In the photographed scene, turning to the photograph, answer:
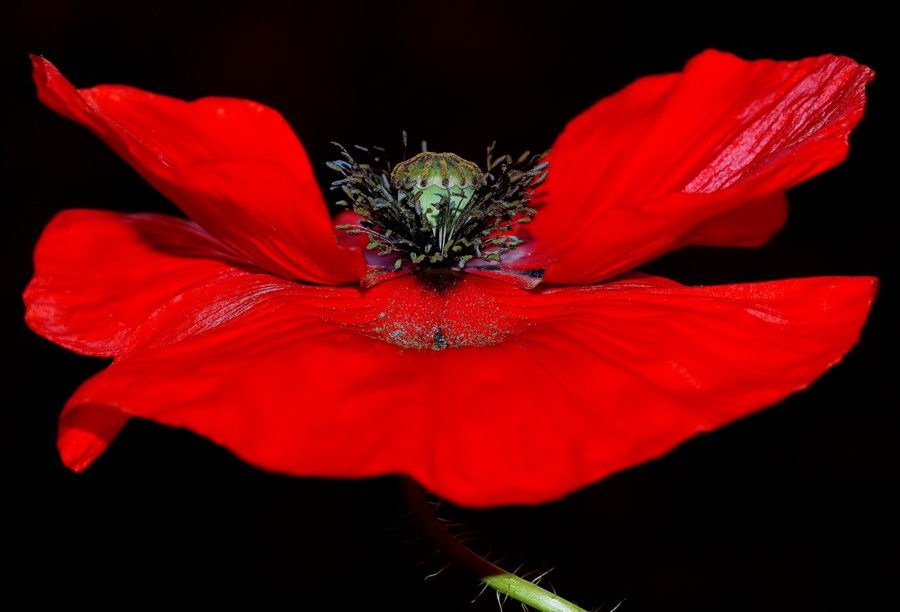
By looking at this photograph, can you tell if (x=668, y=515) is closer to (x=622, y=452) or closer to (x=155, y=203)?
(x=155, y=203)

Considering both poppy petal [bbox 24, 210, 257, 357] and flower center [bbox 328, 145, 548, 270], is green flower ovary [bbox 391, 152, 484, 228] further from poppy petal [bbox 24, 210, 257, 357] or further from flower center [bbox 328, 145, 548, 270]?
poppy petal [bbox 24, 210, 257, 357]

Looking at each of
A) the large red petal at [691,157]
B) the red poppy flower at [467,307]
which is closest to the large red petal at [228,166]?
the red poppy flower at [467,307]

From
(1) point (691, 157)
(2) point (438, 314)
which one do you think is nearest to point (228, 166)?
(2) point (438, 314)

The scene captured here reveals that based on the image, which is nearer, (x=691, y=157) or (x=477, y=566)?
(x=477, y=566)

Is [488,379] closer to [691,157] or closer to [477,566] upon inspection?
[477,566]

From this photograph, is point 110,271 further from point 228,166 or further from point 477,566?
point 477,566

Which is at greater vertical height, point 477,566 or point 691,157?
point 691,157

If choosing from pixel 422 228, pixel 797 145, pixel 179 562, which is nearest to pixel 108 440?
pixel 422 228
